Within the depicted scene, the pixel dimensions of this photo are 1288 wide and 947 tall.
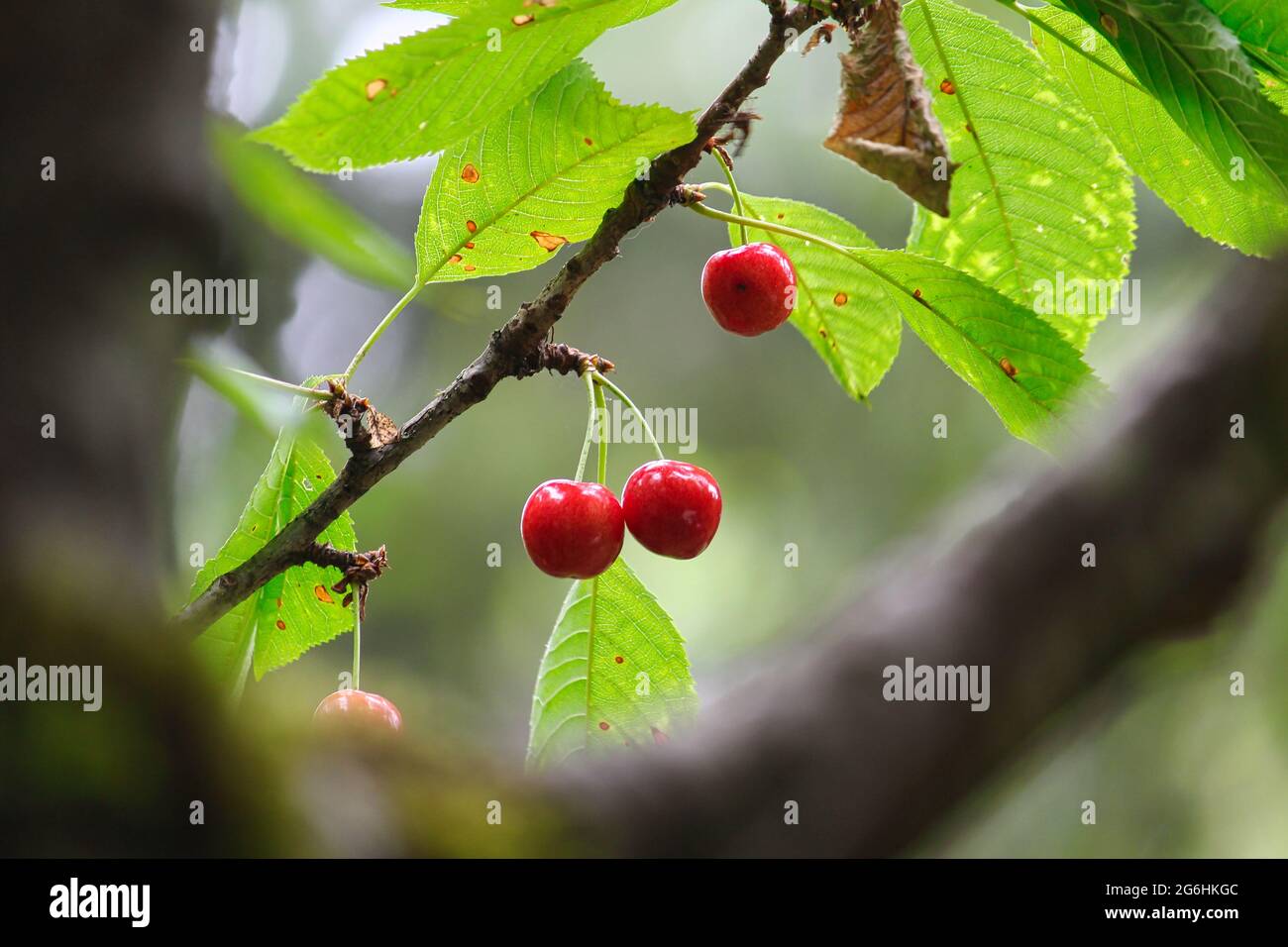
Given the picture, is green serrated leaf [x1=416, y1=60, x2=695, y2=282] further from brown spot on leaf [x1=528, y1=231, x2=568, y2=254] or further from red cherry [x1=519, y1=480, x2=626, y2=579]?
red cherry [x1=519, y1=480, x2=626, y2=579]

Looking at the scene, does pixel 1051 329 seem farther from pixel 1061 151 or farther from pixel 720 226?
pixel 720 226

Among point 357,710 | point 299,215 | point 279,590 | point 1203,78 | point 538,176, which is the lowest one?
point 357,710

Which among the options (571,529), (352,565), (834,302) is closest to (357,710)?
(352,565)

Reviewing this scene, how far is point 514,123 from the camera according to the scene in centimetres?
131

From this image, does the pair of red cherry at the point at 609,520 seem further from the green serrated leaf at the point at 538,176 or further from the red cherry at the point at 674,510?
the green serrated leaf at the point at 538,176

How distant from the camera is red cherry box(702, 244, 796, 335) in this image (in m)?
1.55

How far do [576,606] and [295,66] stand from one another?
335 cm

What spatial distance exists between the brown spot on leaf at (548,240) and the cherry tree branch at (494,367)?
0.29 feet

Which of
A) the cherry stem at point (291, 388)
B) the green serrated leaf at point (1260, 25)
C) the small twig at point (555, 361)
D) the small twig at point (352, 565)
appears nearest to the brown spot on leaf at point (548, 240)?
the small twig at point (555, 361)

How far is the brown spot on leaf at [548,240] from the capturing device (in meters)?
1.39

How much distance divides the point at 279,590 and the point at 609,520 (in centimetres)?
56

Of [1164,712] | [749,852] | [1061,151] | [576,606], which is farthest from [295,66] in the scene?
[1164,712]

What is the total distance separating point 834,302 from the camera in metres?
1.79

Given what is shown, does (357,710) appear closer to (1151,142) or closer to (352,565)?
(352,565)
